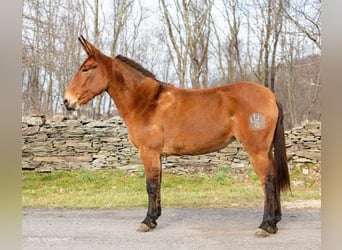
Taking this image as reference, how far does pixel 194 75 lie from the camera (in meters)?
4.49

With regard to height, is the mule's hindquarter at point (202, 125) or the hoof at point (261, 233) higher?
the mule's hindquarter at point (202, 125)

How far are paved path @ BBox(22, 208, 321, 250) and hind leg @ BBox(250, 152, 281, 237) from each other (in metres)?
0.09

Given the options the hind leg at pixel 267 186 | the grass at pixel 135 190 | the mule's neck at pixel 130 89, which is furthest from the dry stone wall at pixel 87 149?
the hind leg at pixel 267 186

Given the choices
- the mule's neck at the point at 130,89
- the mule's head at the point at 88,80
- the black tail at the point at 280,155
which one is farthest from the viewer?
the mule's neck at the point at 130,89

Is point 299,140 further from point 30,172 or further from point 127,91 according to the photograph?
point 30,172

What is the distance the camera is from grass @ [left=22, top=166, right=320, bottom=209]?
4602 millimetres

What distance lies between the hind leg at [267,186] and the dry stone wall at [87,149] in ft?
4.75

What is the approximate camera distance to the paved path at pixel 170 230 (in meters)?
3.35

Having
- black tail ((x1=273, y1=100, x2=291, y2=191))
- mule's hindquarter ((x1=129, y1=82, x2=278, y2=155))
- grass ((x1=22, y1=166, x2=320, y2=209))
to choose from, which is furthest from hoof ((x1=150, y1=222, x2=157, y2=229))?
black tail ((x1=273, y1=100, x2=291, y2=191))

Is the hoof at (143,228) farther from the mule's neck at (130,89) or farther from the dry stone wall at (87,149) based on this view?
the dry stone wall at (87,149)

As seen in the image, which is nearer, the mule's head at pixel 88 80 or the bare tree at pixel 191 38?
the mule's head at pixel 88 80

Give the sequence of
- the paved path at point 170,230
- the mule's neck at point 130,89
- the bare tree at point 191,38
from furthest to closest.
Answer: the bare tree at point 191,38 < the mule's neck at point 130,89 < the paved path at point 170,230

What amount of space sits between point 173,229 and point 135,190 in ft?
3.86
